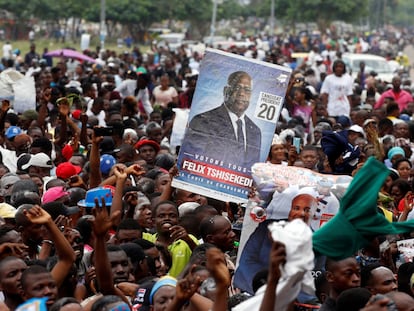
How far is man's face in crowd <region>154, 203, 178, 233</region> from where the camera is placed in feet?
28.3

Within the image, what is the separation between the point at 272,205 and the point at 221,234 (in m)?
0.92

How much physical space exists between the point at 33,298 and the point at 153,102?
13231 mm

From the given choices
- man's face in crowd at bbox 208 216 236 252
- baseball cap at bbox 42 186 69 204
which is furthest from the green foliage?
man's face in crowd at bbox 208 216 236 252

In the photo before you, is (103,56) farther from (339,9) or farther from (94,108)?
(339,9)

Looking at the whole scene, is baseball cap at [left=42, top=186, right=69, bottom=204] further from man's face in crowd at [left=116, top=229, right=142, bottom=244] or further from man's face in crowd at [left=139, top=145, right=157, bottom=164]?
man's face in crowd at [left=139, top=145, right=157, bottom=164]

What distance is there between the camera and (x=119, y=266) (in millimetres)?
7402

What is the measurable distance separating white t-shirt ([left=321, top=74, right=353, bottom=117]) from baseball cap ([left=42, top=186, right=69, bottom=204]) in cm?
928

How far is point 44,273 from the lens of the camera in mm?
6656

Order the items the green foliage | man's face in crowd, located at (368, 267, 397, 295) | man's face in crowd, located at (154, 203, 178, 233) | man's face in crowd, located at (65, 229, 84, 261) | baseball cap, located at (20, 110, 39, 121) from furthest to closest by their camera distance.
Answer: the green foliage → baseball cap, located at (20, 110, 39, 121) → man's face in crowd, located at (154, 203, 178, 233) → man's face in crowd, located at (65, 229, 84, 261) → man's face in crowd, located at (368, 267, 397, 295)

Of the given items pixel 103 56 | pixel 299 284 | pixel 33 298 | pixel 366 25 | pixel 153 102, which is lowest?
pixel 366 25

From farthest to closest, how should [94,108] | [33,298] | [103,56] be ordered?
[103,56], [94,108], [33,298]

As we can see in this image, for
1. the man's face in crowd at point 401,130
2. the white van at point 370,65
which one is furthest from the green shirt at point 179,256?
the white van at point 370,65

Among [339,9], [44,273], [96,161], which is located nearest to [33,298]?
[44,273]

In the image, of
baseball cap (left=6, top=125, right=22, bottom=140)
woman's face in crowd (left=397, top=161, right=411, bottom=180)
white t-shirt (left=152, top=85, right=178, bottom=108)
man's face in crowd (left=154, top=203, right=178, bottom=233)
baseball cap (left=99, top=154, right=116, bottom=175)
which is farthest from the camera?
white t-shirt (left=152, top=85, right=178, bottom=108)
